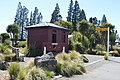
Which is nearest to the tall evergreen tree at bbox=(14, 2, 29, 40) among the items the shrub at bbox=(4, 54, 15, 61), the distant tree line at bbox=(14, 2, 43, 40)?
the distant tree line at bbox=(14, 2, 43, 40)

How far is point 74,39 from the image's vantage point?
39656mm

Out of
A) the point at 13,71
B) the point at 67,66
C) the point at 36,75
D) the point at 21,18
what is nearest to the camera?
the point at 13,71

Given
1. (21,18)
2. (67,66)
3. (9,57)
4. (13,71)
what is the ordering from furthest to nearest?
(21,18) → (9,57) → (67,66) → (13,71)

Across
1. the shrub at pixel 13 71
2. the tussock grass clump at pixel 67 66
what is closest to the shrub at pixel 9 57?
the tussock grass clump at pixel 67 66

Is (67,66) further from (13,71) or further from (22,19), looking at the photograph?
(22,19)

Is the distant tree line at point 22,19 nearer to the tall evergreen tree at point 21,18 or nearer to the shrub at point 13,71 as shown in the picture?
the tall evergreen tree at point 21,18

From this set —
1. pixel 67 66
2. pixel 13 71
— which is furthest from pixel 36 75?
pixel 67 66

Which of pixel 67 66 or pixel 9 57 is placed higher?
pixel 9 57

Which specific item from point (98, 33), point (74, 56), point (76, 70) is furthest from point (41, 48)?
point (98, 33)

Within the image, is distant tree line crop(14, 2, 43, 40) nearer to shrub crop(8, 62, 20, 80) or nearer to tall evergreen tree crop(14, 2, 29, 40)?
tall evergreen tree crop(14, 2, 29, 40)

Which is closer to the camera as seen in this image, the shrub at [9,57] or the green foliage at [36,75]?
the green foliage at [36,75]

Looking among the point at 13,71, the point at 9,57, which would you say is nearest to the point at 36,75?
the point at 13,71

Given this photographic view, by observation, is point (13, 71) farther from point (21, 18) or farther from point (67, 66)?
point (21, 18)

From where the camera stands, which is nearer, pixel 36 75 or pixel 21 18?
pixel 36 75
